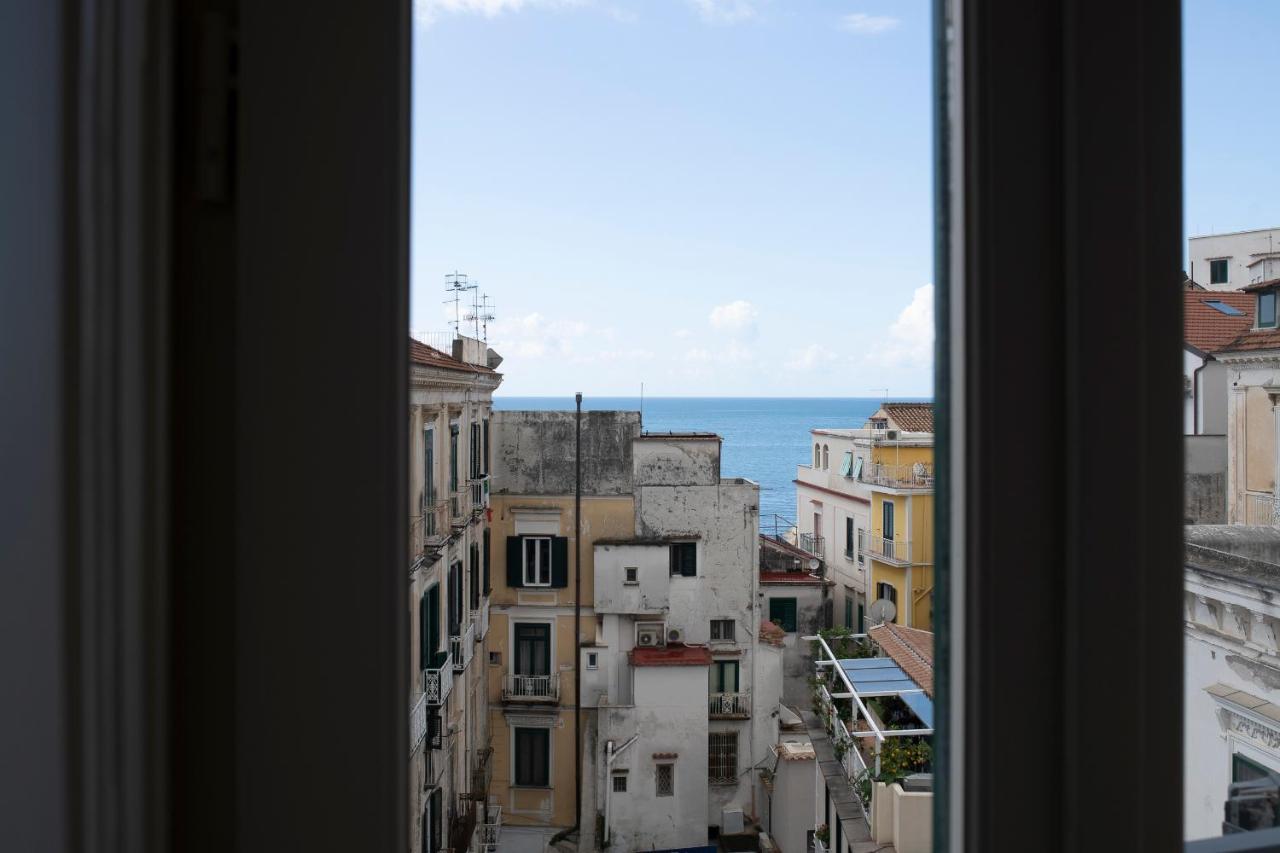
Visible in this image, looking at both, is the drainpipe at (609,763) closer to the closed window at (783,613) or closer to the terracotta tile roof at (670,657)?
the terracotta tile roof at (670,657)

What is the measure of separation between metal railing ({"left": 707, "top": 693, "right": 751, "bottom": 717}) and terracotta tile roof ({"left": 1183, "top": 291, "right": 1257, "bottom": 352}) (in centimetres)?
396

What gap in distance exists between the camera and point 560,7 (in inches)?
37.9

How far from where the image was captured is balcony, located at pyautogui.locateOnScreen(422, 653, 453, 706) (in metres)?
2.41

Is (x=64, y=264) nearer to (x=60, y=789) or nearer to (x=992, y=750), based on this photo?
(x=60, y=789)

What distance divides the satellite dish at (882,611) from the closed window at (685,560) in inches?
71.5

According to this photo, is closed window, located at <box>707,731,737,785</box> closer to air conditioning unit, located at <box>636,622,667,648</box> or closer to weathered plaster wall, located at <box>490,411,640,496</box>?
air conditioning unit, located at <box>636,622,667,648</box>

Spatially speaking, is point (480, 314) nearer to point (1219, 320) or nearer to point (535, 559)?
point (1219, 320)

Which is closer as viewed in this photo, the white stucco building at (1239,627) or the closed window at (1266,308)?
the white stucco building at (1239,627)

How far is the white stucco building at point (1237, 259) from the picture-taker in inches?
38.0

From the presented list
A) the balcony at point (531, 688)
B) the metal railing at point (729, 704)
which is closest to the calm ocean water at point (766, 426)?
the metal railing at point (729, 704)

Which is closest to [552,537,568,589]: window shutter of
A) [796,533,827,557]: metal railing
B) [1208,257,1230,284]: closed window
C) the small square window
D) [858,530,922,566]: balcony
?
the small square window

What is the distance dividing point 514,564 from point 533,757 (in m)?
1.15

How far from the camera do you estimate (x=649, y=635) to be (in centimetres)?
495

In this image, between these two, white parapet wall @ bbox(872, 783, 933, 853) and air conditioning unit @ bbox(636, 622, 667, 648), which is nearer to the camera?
white parapet wall @ bbox(872, 783, 933, 853)
